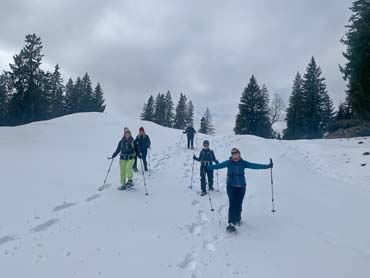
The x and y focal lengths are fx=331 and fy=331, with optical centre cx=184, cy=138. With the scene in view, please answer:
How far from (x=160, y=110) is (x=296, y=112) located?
31.1m

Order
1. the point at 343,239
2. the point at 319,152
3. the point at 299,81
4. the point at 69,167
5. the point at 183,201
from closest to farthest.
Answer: the point at 343,239 < the point at 183,201 < the point at 69,167 < the point at 319,152 < the point at 299,81

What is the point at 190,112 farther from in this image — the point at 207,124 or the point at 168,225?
the point at 168,225

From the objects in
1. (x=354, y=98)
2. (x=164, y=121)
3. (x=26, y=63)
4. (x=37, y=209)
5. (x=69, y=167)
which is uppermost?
(x=26, y=63)

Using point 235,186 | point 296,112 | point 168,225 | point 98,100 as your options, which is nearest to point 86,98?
point 98,100

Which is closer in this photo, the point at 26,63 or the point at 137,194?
the point at 137,194

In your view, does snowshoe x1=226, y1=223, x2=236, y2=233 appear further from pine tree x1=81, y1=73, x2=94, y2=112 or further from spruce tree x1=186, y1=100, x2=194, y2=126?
spruce tree x1=186, y1=100, x2=194, y2=126

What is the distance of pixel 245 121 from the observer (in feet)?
182

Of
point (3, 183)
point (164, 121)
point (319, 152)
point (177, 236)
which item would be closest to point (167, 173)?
point (3, 183)

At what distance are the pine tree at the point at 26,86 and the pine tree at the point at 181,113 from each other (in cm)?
3241

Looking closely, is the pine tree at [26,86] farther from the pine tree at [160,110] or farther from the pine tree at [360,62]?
the pine tree at [360,62]

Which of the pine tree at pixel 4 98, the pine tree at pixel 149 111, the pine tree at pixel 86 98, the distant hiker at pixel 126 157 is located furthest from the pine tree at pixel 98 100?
the distant hiker at pixel 126 157

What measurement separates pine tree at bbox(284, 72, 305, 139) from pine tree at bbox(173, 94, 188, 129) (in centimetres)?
2397

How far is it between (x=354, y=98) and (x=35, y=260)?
919 inches

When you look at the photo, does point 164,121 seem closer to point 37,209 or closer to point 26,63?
point 26,63
